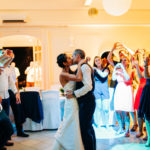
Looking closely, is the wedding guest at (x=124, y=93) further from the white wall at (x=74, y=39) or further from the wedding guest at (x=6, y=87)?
the white wall at (x=74, y=39)

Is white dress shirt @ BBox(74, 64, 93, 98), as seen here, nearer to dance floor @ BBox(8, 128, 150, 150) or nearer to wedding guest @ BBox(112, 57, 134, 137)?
dance floor @ BBox(8, 128, 150, 150)

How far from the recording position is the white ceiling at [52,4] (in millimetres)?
6257

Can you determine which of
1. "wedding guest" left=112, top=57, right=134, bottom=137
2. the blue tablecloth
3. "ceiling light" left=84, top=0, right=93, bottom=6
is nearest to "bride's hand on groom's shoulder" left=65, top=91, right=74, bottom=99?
"wedding guest" left=112, top=57, right=134, bottom=137

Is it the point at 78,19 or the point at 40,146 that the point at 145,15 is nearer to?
the point at 78,19

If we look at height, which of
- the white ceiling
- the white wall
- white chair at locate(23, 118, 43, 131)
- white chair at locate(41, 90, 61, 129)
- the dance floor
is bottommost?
the dance floor

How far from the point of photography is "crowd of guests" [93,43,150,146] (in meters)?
3.39

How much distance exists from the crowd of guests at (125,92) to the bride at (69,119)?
1218 millimetres

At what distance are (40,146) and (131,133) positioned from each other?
1782 millimetres

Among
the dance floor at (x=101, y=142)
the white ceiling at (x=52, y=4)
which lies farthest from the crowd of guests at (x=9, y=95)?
the white ceiling at (x=52, y=4)

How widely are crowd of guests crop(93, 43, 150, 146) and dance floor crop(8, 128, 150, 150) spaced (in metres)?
0.18

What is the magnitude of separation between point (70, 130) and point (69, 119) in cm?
14

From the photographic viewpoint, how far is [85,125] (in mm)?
2691

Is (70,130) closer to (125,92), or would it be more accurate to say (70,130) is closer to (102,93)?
(125,92)

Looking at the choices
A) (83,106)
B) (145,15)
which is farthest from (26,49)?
(83,106)
